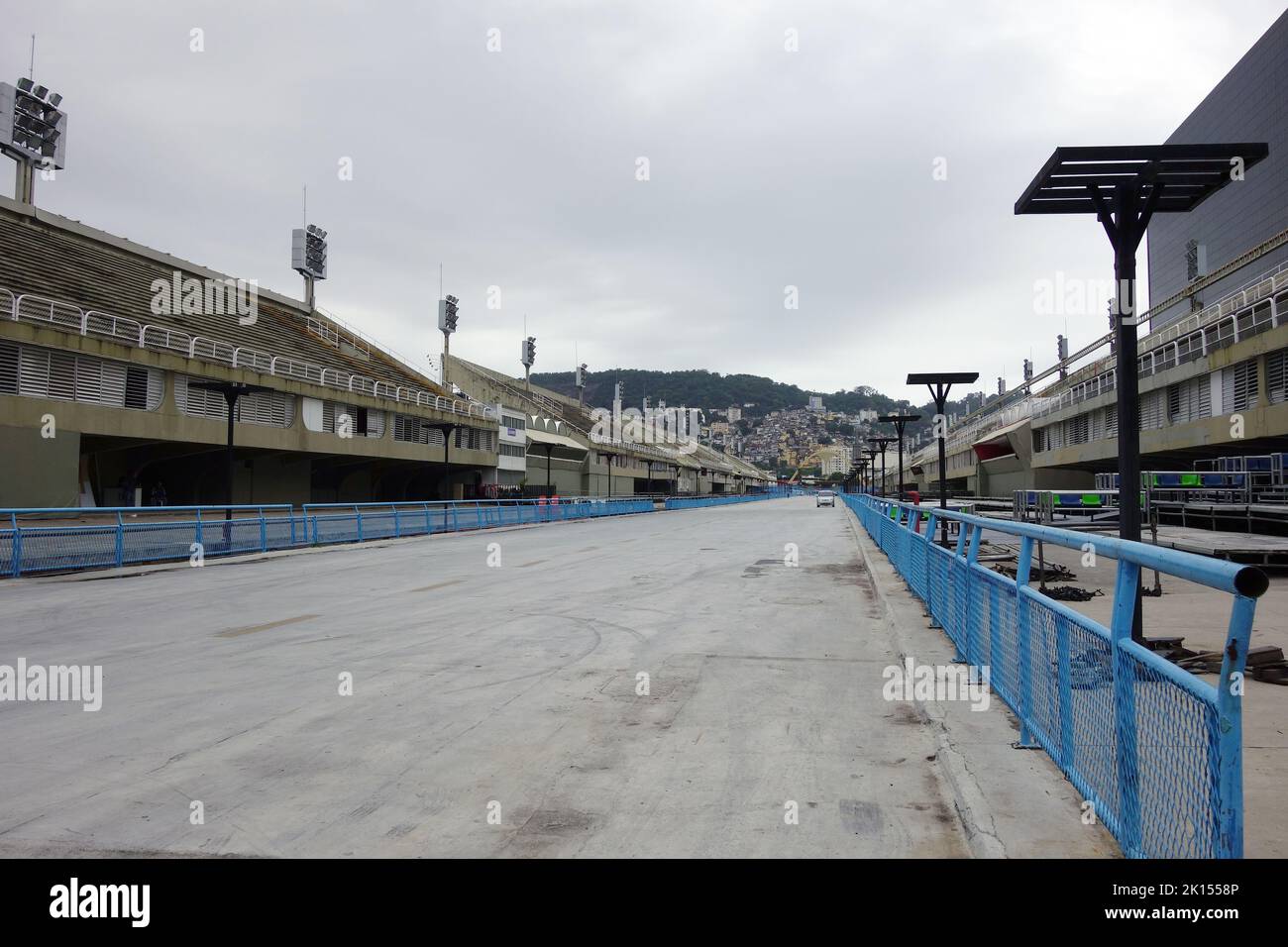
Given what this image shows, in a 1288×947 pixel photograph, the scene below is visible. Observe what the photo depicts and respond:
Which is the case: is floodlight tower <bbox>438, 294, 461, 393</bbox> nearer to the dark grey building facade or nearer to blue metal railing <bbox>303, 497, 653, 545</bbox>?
blue metal railing <bbox>303, 497, 653, 545</bbox>

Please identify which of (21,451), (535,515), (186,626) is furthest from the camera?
(535,515)

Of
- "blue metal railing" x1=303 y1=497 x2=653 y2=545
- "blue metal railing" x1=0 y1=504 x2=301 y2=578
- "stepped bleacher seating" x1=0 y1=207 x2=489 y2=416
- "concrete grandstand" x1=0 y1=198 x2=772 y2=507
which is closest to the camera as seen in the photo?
"blue metal railing" x1=0 y1=504 x2=301 y2=578

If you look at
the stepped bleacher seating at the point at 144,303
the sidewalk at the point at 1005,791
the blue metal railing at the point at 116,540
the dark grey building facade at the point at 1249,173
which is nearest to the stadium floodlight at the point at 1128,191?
the sidewalk at the point at 1005,791

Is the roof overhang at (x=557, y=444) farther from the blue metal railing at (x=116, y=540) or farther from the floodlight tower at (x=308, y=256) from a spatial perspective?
the blue metal railing at (x=116, y=540)

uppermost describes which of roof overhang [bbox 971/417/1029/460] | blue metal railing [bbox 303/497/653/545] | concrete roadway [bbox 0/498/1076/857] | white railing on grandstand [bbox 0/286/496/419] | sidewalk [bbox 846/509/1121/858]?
white railing on grandstand [bbox 0/286/496/419]

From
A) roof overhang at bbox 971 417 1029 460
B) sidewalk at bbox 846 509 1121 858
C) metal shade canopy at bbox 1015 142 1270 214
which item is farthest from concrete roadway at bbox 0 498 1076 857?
roof overhang at bbox 971 417 1029 460

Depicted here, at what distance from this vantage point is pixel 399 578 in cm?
1531

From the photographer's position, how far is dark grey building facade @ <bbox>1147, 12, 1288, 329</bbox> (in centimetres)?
7931

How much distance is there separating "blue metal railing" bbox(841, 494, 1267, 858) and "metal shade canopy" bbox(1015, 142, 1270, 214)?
2.97 m

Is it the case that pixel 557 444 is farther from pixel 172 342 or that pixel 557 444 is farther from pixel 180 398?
pixel 180 398

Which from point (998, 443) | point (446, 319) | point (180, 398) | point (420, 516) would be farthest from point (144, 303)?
point (998, 443)

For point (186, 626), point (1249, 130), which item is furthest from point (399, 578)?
point (1249, 130)
